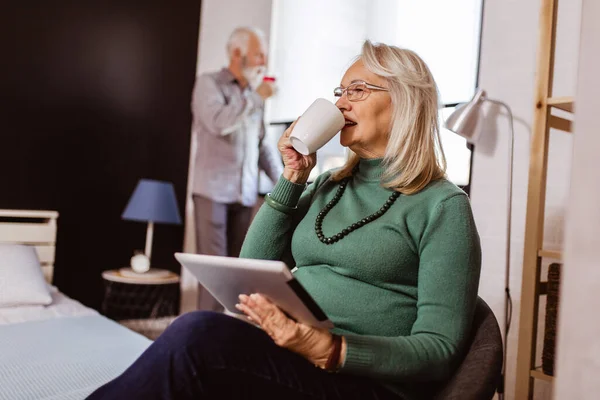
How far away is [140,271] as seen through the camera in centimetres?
312

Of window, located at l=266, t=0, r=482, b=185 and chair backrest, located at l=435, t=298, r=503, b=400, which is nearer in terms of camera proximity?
chair backrest, located at l=435, t=298, r=503, b=400

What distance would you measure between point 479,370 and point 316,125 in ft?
1.92

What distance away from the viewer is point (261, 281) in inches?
36.1

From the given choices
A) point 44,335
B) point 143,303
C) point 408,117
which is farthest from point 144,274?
point 408,117

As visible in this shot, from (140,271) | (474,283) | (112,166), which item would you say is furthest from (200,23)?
(474,283)

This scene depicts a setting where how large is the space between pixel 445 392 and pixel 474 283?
0.67ft

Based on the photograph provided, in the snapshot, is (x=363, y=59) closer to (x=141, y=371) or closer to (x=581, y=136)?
(x=141, y=371)

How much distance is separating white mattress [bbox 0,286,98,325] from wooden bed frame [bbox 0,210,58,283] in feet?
1.65

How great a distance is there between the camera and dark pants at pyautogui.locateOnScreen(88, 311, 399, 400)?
856 mm

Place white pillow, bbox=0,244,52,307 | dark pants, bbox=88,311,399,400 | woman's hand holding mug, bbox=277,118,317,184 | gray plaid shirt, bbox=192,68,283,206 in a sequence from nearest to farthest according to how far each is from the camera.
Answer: dark pants, bbox=88,311,399,400, woman's hand holding mug, bbox=277,118,317,184, white pillow, bbox=0,244,52,307, gray plaid shirt, bbox=192,68,283,206

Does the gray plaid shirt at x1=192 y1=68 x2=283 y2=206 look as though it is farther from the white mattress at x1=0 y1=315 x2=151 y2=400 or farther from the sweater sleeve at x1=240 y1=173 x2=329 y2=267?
the sweater sleeve at x1=240 y1=173 x2=329 y2=267

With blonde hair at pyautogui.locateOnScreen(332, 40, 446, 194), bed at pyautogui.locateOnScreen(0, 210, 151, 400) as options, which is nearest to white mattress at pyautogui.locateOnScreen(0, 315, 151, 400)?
bed at pyautogui.locateOnScreen(0, 210, 151, 400)

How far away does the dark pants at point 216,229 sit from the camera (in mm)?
3285

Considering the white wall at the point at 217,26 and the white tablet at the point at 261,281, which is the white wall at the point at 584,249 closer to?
the white tablet at the point at 261,281
